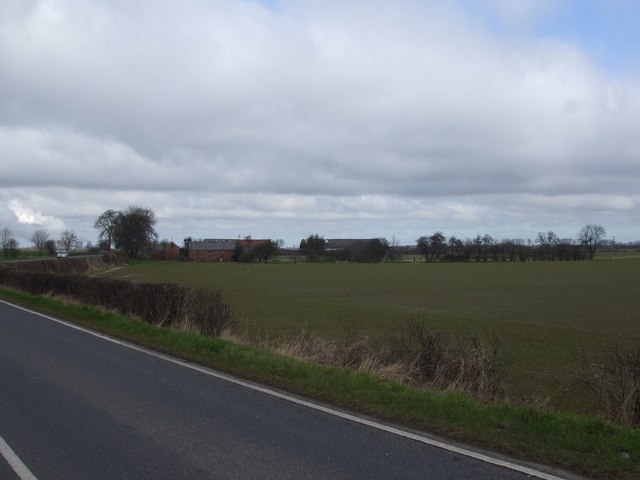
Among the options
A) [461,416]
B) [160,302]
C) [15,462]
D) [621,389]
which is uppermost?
[160,302]

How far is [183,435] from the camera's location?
6.29m

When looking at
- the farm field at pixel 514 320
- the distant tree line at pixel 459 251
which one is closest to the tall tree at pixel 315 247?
the distant tree line at pixel 459 251

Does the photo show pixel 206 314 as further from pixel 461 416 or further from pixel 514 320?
pixel 514 320

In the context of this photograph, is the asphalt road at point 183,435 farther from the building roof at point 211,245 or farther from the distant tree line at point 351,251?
the building roof at point 211,245

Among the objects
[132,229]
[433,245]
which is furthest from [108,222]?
[433,245]

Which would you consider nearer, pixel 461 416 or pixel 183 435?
pixel 183 435

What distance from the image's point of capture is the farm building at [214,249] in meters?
184

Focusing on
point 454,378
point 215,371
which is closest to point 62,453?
point 215,371

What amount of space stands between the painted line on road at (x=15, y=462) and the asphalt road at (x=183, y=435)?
0.16 ft

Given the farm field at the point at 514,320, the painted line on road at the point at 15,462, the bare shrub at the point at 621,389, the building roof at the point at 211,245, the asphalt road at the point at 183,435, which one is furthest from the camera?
the building roof at the point at 211,245

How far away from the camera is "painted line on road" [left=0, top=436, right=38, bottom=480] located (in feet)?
16.9

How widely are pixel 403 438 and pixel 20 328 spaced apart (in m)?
13.4

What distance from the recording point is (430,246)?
17262cm

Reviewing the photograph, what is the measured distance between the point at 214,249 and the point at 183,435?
185270mm
